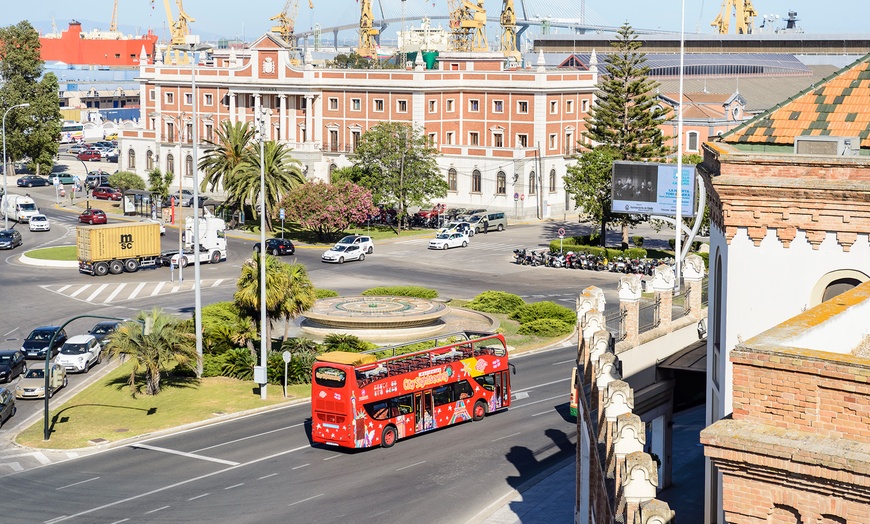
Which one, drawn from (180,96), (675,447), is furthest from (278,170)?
(675,447)

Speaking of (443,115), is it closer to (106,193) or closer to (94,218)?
(106,193)

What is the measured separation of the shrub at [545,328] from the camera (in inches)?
2480

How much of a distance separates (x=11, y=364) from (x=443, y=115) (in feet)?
210

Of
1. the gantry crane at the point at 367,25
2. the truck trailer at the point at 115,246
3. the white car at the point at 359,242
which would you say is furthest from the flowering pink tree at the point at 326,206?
the gantry crane at the point at 367,25

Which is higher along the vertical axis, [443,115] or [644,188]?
[443,115]

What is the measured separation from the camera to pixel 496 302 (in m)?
67.4

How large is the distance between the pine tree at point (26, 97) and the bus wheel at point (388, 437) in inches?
3610

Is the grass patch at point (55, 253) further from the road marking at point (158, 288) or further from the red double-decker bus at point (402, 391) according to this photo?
the red double-decker bus at point (402, 391)

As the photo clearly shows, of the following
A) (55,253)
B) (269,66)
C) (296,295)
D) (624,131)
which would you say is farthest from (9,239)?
(624,131)

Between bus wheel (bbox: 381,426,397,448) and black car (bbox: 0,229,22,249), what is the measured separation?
54804mm

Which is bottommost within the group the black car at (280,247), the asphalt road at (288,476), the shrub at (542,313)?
the asphalt road at (288,476)

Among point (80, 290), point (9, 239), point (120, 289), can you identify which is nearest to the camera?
point (80, 290)

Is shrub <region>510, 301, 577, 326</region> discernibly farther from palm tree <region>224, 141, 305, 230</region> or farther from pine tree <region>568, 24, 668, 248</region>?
palm tree <region>224, 141, 305, 230</region>

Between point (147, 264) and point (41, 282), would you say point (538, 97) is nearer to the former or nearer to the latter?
point (147, 264)
